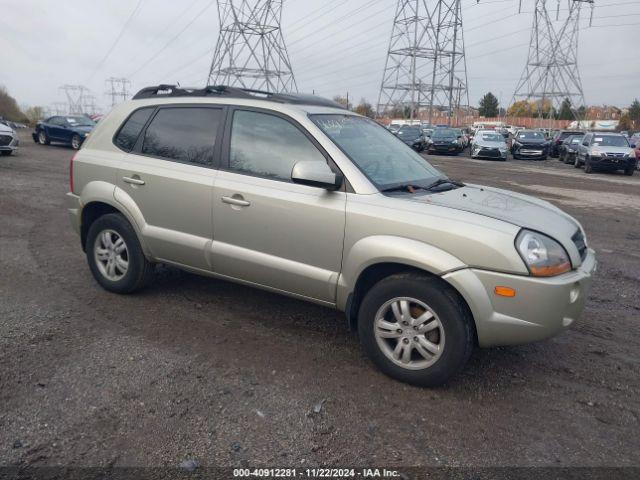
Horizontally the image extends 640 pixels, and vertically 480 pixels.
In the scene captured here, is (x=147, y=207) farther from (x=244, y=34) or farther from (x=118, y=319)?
(x=244, y=34)

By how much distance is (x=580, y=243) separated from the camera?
3.79 metres

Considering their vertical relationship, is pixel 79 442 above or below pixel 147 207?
below

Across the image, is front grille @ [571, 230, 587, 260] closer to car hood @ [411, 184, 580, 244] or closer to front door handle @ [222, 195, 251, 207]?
car hood @ [411, 184, 580, 244]

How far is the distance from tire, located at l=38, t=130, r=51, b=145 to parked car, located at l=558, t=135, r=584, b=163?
982 inches

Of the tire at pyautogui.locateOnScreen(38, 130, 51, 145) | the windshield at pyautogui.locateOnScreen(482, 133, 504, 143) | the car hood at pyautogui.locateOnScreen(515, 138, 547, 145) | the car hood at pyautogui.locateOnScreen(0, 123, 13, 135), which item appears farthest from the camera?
the car hood at pyautogui.locateOnScreen(515, 138, 547, 145)

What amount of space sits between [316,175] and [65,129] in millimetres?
24467

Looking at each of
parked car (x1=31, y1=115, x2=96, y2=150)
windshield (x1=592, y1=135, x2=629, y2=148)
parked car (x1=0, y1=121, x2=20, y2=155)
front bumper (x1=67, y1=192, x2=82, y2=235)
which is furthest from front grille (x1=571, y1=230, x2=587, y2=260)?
parked car (x1=31, y1=115, x2=96, y2=150)

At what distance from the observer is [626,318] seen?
4.93m

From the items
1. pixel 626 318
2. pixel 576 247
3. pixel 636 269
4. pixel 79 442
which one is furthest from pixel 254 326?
pixel 636 269

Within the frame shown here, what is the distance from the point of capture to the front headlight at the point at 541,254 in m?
3.22

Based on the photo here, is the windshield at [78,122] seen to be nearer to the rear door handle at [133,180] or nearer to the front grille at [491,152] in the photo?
the front grille at [491,152]

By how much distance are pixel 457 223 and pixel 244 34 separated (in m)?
37.9

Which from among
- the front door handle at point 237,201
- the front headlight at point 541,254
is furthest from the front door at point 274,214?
the front headlight at point 541,254

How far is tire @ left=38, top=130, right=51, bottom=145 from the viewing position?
2556cm
